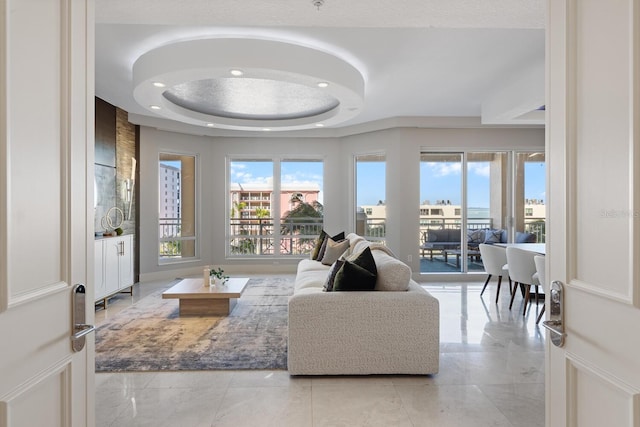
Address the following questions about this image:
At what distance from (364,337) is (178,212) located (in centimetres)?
518

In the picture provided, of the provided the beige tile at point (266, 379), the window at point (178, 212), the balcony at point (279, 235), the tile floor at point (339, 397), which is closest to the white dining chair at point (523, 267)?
the tile floor at point (339, 397)

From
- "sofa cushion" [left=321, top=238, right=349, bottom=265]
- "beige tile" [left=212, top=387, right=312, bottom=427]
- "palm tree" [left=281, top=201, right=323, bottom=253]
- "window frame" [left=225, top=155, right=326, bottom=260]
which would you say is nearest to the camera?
"beige tile" [left=212, top=387, right=312, bottom=427]

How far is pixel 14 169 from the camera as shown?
0.86 metres

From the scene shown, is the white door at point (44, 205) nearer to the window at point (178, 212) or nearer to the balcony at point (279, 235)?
the window at point (178, 212)

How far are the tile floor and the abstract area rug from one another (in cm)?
16

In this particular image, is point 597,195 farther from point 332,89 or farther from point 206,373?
point 332,89

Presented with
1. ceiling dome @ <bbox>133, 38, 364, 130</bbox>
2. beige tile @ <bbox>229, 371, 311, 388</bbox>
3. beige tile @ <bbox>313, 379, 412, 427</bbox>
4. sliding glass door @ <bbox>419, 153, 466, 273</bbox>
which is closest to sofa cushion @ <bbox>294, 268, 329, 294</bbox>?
beige tile @ <bbox>229, 371, 311, 388</bbox>

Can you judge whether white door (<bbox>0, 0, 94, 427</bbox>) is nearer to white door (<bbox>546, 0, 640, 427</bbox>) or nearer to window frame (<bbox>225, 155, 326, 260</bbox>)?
white door (<bbox>546, 0, 640, 427</bbox>)

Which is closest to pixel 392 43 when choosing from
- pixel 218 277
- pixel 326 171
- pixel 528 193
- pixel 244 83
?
pixel 244 83

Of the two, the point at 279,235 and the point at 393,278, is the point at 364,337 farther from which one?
the point at 279,235

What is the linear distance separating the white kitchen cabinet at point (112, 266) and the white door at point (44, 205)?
3.65 metres

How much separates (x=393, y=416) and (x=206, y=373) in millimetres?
1428

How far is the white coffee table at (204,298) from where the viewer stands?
3.94 metres

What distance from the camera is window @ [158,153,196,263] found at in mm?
6473
